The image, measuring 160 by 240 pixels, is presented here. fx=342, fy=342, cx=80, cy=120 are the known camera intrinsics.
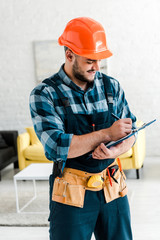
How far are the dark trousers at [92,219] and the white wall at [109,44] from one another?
404cm

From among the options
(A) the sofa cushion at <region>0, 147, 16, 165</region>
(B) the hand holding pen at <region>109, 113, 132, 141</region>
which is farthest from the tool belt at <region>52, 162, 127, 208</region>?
(A) the sofa cushion at <region>0, 147, 16, 165</region>

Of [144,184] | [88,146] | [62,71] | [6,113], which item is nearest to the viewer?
[88,146]

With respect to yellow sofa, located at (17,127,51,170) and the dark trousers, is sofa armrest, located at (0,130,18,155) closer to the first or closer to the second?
yellow sofa, located at (17,127,51,170)

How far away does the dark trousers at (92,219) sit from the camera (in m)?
1.42

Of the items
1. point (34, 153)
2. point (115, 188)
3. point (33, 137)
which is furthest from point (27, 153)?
point (115, 188)

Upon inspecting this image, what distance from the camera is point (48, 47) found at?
18.0 feet

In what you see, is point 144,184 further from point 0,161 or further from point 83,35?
point 83,35

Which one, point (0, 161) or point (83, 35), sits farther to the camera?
point (0, 161)

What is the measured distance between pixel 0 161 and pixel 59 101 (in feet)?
11.0

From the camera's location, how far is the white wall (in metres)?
5.25

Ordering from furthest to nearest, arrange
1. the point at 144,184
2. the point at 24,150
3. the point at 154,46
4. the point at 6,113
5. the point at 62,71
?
the point at 6,113
the point at 154,46
the point at 24,150
the point at 144,184
the point at 62,71

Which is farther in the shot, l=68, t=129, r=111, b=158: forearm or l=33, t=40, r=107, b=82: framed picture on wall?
l=33, t=40, r=107, b=82: framed picture on wall

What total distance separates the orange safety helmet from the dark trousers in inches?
22.9

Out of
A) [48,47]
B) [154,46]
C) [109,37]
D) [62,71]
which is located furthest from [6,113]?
[62,71]
